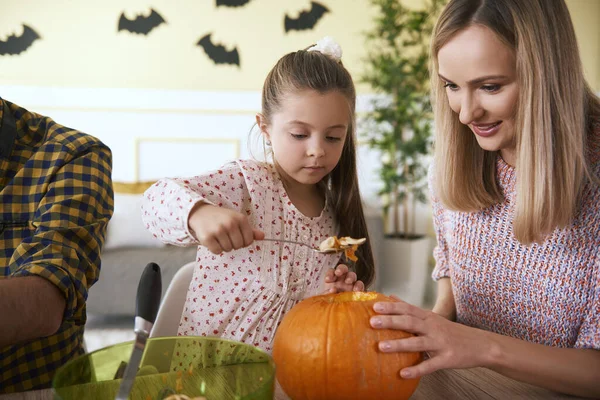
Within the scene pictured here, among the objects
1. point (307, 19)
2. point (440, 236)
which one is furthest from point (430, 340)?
point (307, 19)

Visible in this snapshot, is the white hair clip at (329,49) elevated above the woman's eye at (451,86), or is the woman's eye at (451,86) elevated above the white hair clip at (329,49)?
the white hair clip at (329,49)

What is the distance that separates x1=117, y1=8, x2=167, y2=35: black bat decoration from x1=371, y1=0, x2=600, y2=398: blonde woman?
3931 millimetres

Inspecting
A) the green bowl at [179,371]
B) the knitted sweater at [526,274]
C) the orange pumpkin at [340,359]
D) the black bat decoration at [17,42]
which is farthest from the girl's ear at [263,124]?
the black bat decoration at [17,42]

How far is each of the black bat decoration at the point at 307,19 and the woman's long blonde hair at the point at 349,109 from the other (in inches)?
140

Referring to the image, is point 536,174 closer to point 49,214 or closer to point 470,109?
point 470,109

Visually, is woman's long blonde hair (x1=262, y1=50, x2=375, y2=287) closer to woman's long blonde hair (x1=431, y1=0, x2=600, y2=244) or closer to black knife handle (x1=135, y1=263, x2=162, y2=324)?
woman's long blonde hair (x1=431, y1=0, x2=600, y2=244)

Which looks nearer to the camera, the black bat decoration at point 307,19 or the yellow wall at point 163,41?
the yellow wall at point 163,41

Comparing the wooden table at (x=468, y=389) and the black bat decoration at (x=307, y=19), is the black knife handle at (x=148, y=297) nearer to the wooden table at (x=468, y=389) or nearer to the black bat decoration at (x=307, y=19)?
the wooden table at (x=468, y=389)

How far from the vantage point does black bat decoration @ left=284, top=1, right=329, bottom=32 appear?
4898 mm

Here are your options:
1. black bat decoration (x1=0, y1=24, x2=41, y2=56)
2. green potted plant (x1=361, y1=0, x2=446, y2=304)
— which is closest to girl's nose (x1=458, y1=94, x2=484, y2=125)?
green potted plant (x1=361, y1=0, x2=446, y2=304)

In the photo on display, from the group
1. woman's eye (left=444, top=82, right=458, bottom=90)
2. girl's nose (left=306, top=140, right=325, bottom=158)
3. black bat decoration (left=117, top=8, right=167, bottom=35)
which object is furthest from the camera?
black bat decoration (left=117, top=8, right=167, bottom=35)

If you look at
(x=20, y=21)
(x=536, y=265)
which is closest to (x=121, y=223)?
(x=20, y=21)

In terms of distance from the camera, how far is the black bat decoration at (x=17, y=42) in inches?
179

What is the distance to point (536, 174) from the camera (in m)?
1.10
